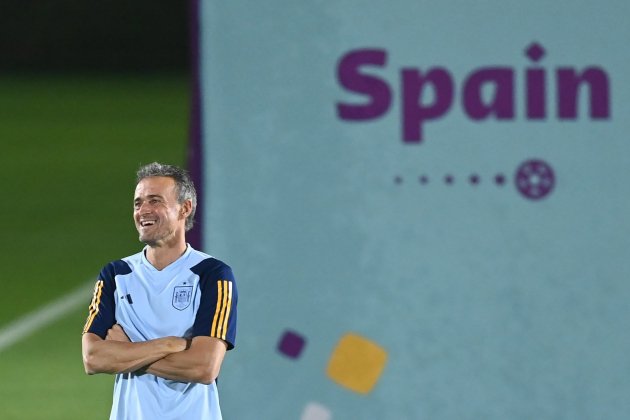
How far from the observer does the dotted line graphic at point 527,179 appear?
5422 millimetres

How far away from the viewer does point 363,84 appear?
213 inches

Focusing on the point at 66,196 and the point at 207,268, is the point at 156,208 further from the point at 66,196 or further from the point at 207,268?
the point at 66,196

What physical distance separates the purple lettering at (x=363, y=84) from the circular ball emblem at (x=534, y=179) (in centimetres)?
55

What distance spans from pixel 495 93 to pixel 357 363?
1.10 meters

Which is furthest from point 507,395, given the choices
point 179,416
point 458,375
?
point 179,416

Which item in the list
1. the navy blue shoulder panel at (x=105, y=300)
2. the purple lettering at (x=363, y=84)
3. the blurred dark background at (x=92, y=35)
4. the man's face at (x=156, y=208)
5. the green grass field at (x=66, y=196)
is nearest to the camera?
the man's face at (x=156, y=208)

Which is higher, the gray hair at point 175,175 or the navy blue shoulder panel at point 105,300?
the gray hair at point 175,175

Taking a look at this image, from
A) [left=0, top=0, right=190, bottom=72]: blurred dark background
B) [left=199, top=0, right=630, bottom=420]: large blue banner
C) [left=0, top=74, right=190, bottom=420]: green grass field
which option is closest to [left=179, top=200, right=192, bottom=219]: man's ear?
[left=199, top=0, right=630, bottom=420]: large blue banner

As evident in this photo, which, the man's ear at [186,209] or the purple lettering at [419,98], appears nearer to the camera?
the man's ear at [186,209]

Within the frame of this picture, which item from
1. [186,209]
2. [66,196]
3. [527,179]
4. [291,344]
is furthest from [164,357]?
[66,196]

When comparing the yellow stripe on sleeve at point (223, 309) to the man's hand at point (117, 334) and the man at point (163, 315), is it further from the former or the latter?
the man's hand at point (117, 334)

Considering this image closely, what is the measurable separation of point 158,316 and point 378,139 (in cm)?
176

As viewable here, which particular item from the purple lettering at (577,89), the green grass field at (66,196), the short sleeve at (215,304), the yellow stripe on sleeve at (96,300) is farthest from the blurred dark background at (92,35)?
the short sleeve at (215,304)

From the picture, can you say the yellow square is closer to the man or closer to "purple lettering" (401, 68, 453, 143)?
"purple lettering" (401, 68, 453, 143)
